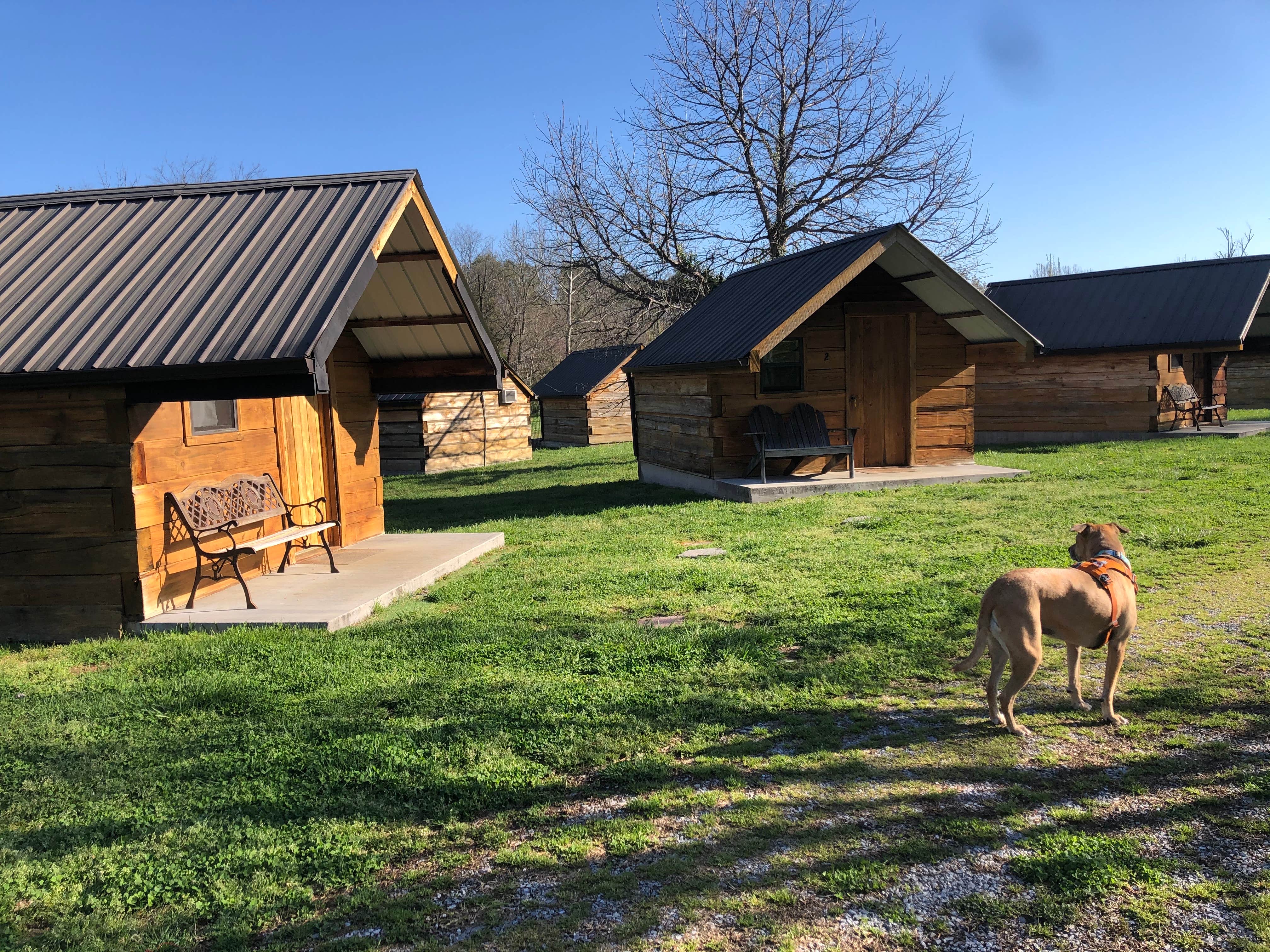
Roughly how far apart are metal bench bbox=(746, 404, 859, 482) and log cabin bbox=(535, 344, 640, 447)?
15937mm

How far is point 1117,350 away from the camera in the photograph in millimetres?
22297

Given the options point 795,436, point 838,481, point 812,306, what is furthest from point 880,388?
point 812,306

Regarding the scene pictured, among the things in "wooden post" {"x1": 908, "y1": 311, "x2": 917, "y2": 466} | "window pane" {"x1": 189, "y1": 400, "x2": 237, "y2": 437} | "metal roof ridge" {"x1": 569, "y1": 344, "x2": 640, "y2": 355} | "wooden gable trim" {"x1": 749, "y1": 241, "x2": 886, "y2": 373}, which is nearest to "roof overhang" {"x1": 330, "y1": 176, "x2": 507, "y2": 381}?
"window pane" {"x1": 189, "y1": 400, "x2": 237, "y2": 437}

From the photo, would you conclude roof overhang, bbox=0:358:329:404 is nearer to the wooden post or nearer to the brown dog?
the brown dog

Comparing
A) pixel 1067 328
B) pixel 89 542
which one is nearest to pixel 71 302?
pixel 89 542

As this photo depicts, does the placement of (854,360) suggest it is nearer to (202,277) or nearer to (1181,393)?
(202,277)

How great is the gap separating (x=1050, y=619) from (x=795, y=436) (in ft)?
36.1

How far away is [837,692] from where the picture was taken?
558 centimetres

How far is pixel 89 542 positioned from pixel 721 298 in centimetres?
1315

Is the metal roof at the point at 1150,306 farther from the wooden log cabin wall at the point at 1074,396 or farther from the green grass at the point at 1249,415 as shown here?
the green grass at the point at 1249,415

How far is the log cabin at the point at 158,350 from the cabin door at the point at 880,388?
806 centimetres

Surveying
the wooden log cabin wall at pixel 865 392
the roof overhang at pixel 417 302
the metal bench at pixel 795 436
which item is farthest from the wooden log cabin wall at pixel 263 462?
the metal bench at pixel 795 436

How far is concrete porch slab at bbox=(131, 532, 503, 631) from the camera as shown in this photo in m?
7.67

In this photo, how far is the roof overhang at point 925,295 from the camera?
45.4 ft
